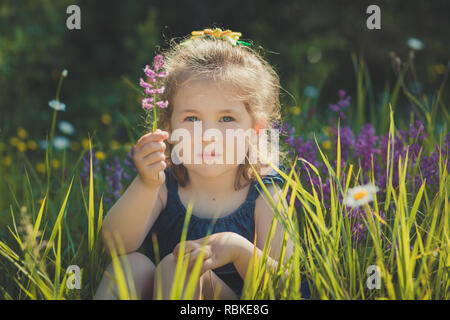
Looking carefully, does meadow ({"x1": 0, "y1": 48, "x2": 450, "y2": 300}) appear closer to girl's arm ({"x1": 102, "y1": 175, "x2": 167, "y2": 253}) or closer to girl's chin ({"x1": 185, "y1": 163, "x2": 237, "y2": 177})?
girl's arm ({"x1": 102, "y1": 175, "x2": 167, "y2": 253})

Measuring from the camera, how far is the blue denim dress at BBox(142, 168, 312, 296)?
5.92ft

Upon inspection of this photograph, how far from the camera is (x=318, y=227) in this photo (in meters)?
1.40

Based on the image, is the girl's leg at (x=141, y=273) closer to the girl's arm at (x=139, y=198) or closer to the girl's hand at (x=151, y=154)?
the girl's arm at (x=139, y=198)

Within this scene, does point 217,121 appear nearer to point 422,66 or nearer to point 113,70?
point 113,70

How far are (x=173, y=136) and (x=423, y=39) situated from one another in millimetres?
3363

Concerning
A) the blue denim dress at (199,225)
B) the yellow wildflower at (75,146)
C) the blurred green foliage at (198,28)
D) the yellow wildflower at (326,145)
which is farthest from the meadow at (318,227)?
the blurred green foliage at (198,28)

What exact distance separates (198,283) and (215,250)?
10cm

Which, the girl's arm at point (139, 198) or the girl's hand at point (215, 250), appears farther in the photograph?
the girl's arm at point (139, 198)

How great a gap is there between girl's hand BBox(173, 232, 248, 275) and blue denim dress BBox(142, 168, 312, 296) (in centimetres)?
27

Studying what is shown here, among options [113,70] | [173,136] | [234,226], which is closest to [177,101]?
[173,136]

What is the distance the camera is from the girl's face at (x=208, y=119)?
1.69 m

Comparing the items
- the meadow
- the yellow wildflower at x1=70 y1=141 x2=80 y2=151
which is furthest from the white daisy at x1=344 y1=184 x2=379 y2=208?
the yellow wildflower at x1=70 y1=141 x2=80 y2=151

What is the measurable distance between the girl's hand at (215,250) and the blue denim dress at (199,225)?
10.6 inches

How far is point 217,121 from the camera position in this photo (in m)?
1.71
